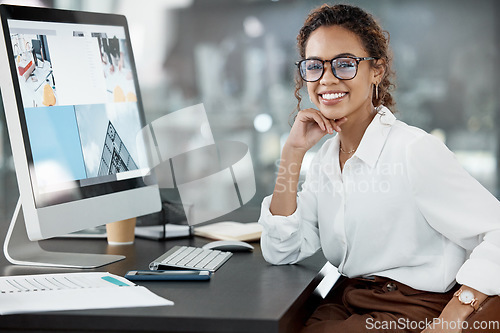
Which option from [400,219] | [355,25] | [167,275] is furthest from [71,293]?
[355,25]

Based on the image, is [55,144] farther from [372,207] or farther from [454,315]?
[454,315]

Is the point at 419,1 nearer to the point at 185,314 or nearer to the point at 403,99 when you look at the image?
the point at 403,99

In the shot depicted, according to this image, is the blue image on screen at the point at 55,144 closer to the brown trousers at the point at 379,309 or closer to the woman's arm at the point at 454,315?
the brown trousers at the point at 379,309

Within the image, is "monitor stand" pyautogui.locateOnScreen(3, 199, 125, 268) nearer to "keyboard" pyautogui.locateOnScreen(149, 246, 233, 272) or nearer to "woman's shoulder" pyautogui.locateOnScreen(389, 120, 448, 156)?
"keyboard" pyautogui.locateOnScreen(149, 246, 233, 272)

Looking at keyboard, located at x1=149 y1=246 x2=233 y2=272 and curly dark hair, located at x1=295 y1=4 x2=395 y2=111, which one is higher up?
curly dark hair, located at x1=295 y1=4 x2=395 y2=111

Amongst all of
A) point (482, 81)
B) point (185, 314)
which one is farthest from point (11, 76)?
point (482, 81)

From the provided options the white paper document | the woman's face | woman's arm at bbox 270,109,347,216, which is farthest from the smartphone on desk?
the woman's face

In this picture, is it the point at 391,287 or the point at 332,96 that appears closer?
the point at 391,287

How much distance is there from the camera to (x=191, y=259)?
1479 millimetres

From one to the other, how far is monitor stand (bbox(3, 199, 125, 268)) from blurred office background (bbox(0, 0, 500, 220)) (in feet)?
6.13

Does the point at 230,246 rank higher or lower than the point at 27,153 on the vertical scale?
lower

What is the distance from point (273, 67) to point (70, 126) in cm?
231

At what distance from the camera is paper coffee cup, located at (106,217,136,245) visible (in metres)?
1.73

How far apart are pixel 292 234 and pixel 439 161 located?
1.26ft
